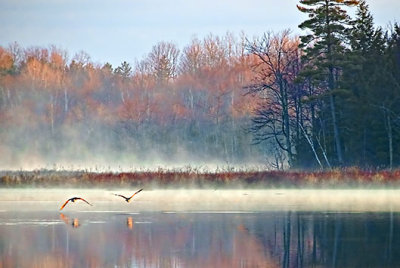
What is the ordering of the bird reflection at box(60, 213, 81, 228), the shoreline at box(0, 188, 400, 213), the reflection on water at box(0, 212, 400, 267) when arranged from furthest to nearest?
the shoreline at box(0, 188, 400, 213) < the bird reflection at box(60, 213, 81, 228) < the reflection on water at box(0, 212, 400, 267)

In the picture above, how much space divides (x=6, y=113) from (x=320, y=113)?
5180 cm

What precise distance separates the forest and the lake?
16.9 m

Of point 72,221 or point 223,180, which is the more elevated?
point 223,180

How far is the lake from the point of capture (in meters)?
19.4

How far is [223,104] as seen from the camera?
98.2m

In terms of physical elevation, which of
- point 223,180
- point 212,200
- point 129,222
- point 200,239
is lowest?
point 200,239

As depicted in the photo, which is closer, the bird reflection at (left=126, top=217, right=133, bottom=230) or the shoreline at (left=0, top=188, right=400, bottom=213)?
the bird reflection at (left=126, top=217, right=133, bottom=230)

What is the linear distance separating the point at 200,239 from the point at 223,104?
248 feet

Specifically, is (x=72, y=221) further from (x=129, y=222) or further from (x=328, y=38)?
(x=328, y=38)

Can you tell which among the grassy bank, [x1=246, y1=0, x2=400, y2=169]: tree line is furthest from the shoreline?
[x1=246, y1=0, x2=400, y2=169]: tree line

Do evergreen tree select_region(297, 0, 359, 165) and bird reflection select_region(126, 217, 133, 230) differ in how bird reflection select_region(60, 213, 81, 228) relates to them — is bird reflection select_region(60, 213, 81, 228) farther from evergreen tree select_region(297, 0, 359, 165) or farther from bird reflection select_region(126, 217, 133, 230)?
evergreen tree select_region(297, 0, 359, 165)

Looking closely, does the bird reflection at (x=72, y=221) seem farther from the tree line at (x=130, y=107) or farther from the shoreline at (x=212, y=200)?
the tree line at (x=130, y=107)

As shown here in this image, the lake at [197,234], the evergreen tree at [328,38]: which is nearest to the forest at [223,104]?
the evergreen tree at [328,38]

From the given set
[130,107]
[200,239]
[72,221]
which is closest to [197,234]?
[200,239]
